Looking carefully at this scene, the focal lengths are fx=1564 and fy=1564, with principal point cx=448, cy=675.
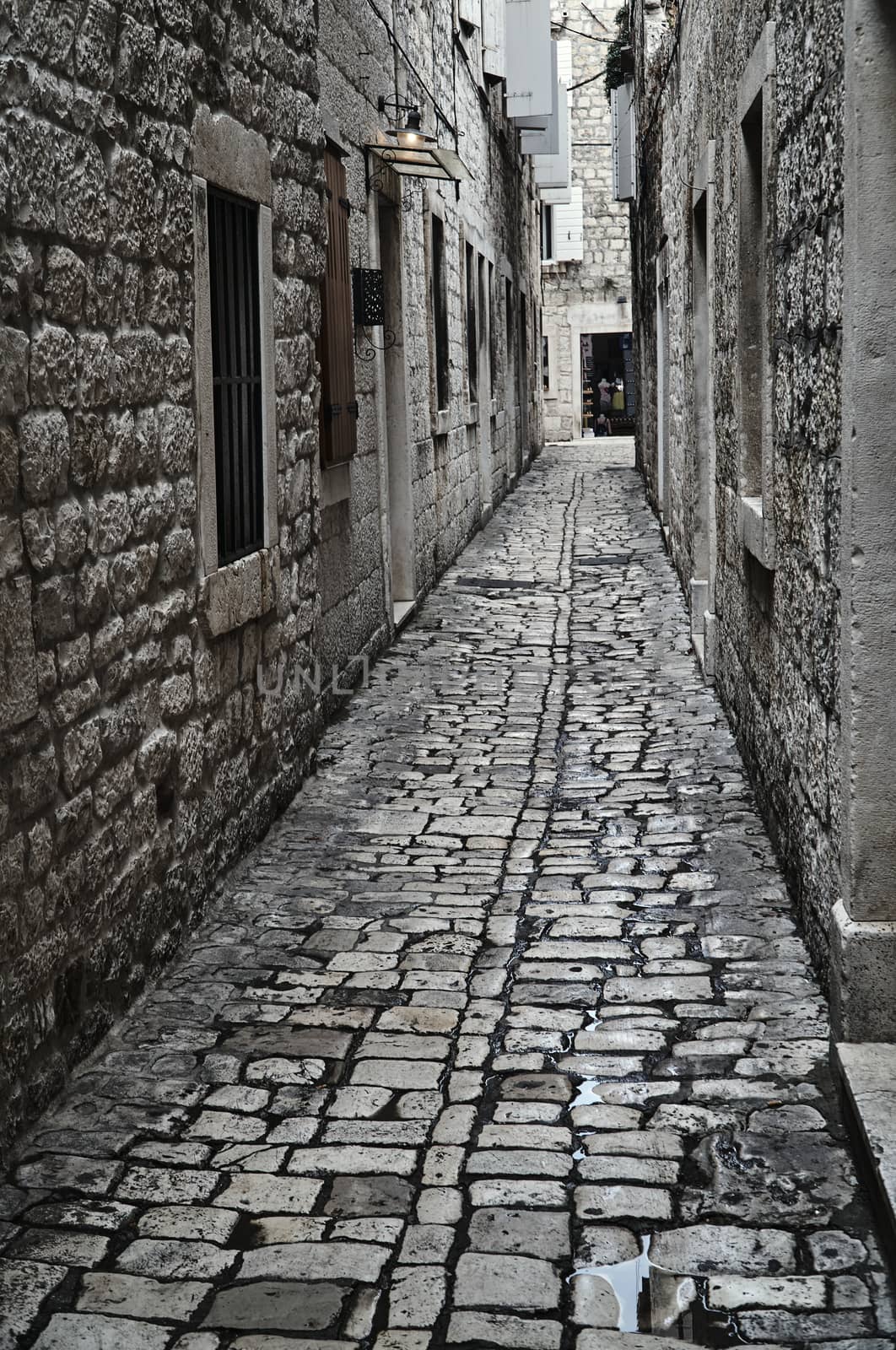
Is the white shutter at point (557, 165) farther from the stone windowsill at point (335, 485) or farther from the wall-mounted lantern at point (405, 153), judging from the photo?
the stone windowsill at point (335, 485)

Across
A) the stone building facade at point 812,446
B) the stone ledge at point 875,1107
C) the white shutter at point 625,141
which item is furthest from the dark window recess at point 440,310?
the stone ledge at point 875,1107

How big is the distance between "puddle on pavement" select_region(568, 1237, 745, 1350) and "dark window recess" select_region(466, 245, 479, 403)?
13181mm

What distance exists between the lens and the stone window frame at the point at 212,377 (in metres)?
4.86

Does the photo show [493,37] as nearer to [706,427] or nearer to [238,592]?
[706,427]

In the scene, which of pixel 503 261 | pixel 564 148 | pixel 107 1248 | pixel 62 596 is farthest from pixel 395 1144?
pixel 564 148

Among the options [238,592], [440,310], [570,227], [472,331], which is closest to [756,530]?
[238,592]

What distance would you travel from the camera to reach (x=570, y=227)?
3344 centimetres

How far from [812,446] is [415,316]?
7417 millimetres

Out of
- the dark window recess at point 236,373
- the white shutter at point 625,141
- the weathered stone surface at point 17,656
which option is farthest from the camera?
the white shutter at point 625,141

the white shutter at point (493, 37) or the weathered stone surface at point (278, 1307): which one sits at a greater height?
the white shutter at point (493, 37)

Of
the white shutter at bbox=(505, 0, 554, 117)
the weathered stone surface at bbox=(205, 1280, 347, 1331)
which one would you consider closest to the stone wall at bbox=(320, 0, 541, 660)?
the white shutter at bbox=(505, 0, 554, 117)

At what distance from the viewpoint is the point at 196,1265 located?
2.93 meters

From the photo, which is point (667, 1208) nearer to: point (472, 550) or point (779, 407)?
point (779, 407)

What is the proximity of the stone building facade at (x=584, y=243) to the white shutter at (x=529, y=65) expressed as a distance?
13.6 meters
